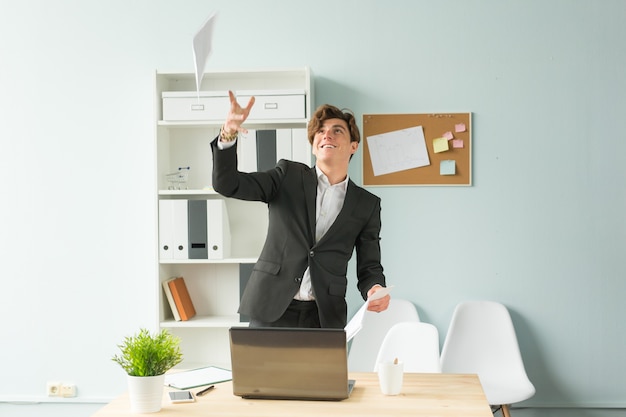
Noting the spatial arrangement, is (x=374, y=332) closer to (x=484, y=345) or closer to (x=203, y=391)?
(x=484, y=345)

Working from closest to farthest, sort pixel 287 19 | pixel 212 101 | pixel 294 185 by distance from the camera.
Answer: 1. pixel 294 185
2. pixel 212 101
3. pixel 287 19

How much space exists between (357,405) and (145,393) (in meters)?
0.57

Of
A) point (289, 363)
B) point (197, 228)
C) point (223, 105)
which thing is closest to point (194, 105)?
point (223, 105)

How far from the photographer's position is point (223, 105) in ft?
11.9

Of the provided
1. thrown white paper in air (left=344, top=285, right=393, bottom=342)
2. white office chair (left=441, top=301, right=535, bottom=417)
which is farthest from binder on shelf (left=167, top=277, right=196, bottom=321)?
thrown white paper in air (left=344, top=285, right=393, bottom=342)

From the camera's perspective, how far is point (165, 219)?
3650 mm

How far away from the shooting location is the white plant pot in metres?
1.88

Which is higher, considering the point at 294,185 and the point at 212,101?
the point at 212,101

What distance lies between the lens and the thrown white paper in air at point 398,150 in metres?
3.79

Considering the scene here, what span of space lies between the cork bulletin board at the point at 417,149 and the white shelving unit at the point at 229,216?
425 mm

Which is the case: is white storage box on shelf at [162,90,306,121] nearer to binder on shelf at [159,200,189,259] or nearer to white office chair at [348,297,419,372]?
binder on shelf at [159,200,189,259]

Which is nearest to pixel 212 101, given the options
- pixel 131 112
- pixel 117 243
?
pixel 131 112

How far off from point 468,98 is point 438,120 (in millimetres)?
199

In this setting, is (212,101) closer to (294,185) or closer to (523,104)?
(294,185)
